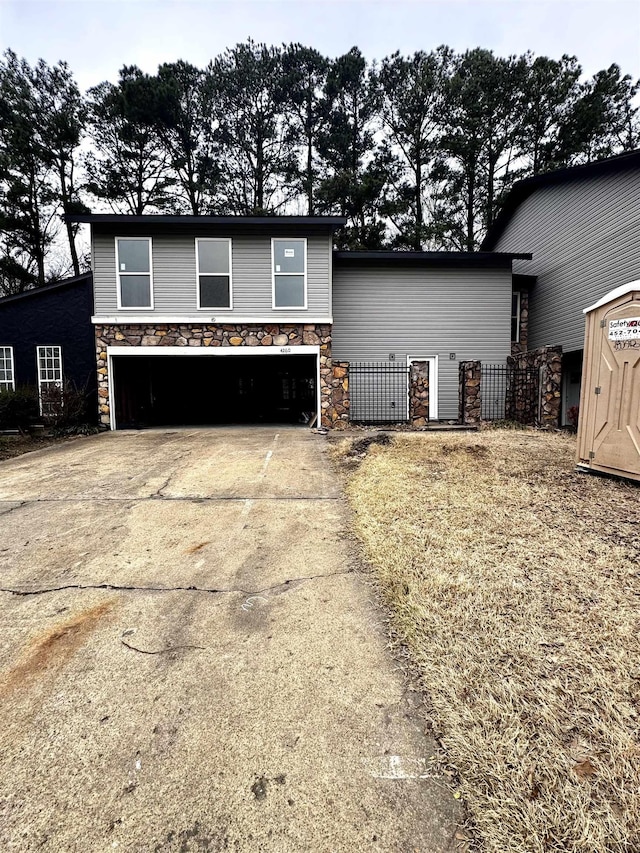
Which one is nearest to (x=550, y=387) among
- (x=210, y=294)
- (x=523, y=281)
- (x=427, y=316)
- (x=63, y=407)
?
(x=427, y=316)

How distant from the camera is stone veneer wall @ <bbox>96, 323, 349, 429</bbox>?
10.2 metres

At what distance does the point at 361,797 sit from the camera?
131 centimetres

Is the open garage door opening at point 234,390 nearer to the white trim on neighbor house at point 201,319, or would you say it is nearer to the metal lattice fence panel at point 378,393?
the metal lattice fence panel at point 378,393

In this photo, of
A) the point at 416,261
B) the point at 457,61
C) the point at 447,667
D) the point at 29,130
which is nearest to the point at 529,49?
the point at 457,61

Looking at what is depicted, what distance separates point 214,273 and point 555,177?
373 inches

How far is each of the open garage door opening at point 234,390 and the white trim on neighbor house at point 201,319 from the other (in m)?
3.08

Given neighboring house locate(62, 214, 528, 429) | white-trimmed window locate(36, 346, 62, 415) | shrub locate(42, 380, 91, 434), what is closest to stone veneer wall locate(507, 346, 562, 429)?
neighboring house locate(62, 214, 528, 429)

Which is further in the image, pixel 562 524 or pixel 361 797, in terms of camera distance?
pixel 562 524

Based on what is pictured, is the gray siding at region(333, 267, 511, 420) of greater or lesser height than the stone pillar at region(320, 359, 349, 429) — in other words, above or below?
above

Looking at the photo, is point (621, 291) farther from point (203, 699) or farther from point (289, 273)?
point (289, 273)

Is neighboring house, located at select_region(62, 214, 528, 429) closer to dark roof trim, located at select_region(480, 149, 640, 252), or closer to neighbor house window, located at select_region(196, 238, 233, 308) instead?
neighbor house window, located at select_region(196, 238, 233, 308)

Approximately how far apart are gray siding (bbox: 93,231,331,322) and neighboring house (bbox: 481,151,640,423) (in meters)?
6.58

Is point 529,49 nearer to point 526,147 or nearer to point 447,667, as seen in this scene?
point 526,147

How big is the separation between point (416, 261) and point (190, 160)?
1359cm
